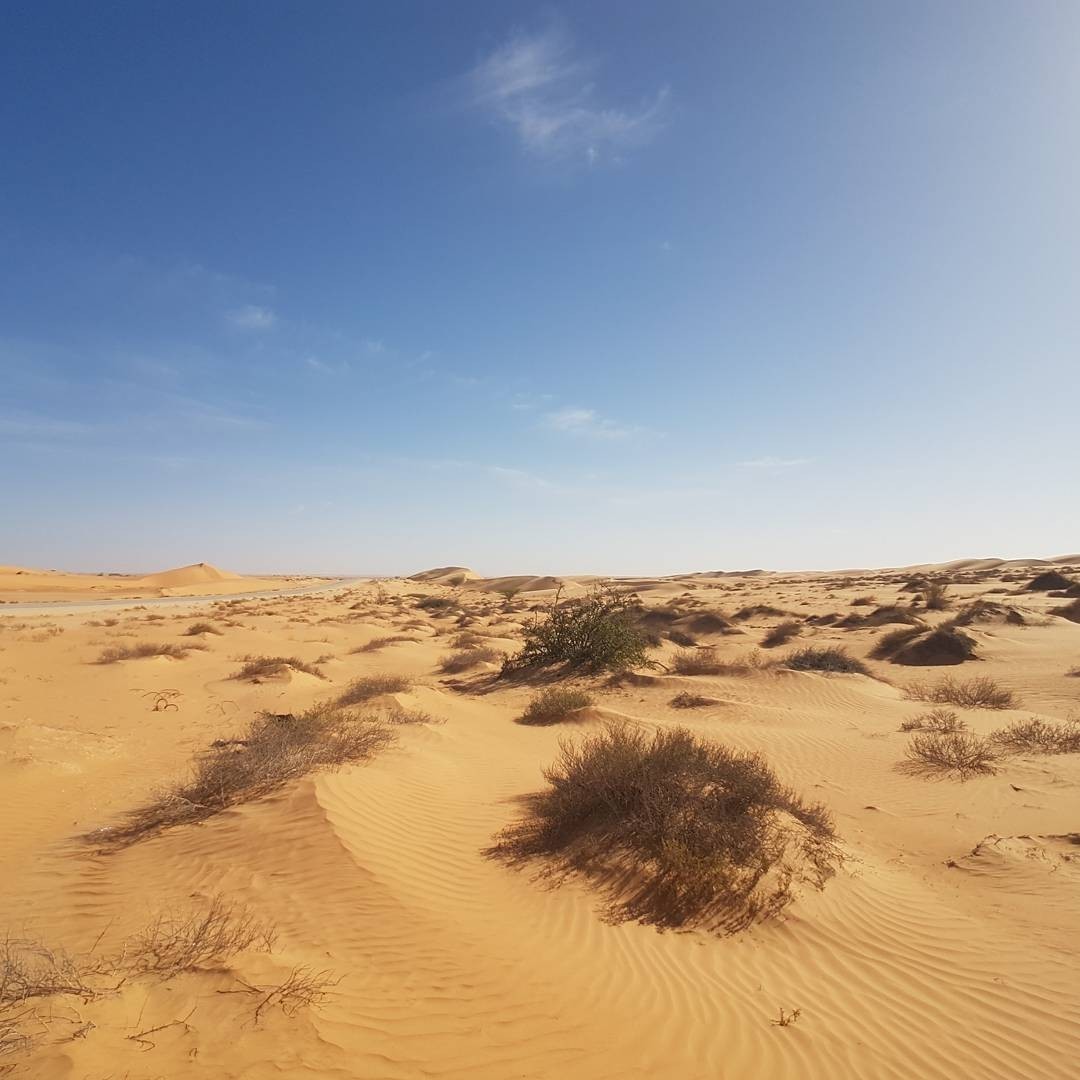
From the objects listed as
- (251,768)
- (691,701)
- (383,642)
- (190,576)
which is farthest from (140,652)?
(190,576)

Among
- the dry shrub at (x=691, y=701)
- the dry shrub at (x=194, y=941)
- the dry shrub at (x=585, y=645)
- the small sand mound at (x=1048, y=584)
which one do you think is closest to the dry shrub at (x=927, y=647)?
the dry shrub at (x=585, y=645)

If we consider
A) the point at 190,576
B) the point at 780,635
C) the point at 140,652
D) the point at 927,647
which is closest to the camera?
the point at 140,652

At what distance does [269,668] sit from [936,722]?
16.1 m

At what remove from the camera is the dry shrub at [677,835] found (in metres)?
5.61

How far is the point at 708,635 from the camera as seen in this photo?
92.5 feet

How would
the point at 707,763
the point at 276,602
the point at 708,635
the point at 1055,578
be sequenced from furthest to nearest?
the point at 276,602 → the point at 1055,578 → the point at 708,635 → the point at 707,763

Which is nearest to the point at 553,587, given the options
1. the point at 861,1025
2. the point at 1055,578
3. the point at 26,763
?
the point at 1055,578

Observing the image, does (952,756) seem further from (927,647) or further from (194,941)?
(927,647)

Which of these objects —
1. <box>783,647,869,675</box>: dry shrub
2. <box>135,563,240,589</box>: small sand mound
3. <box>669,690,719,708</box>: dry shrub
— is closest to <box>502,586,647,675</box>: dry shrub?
<box>669,690,719,708</box>: dry shrub

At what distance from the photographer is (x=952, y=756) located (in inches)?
404

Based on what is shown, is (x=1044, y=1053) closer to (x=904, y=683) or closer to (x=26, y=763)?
(x=26, y=763)

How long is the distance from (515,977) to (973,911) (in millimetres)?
4259

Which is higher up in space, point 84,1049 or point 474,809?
point 84,1049

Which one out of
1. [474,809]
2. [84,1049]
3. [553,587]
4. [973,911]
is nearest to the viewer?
[84,1049]
